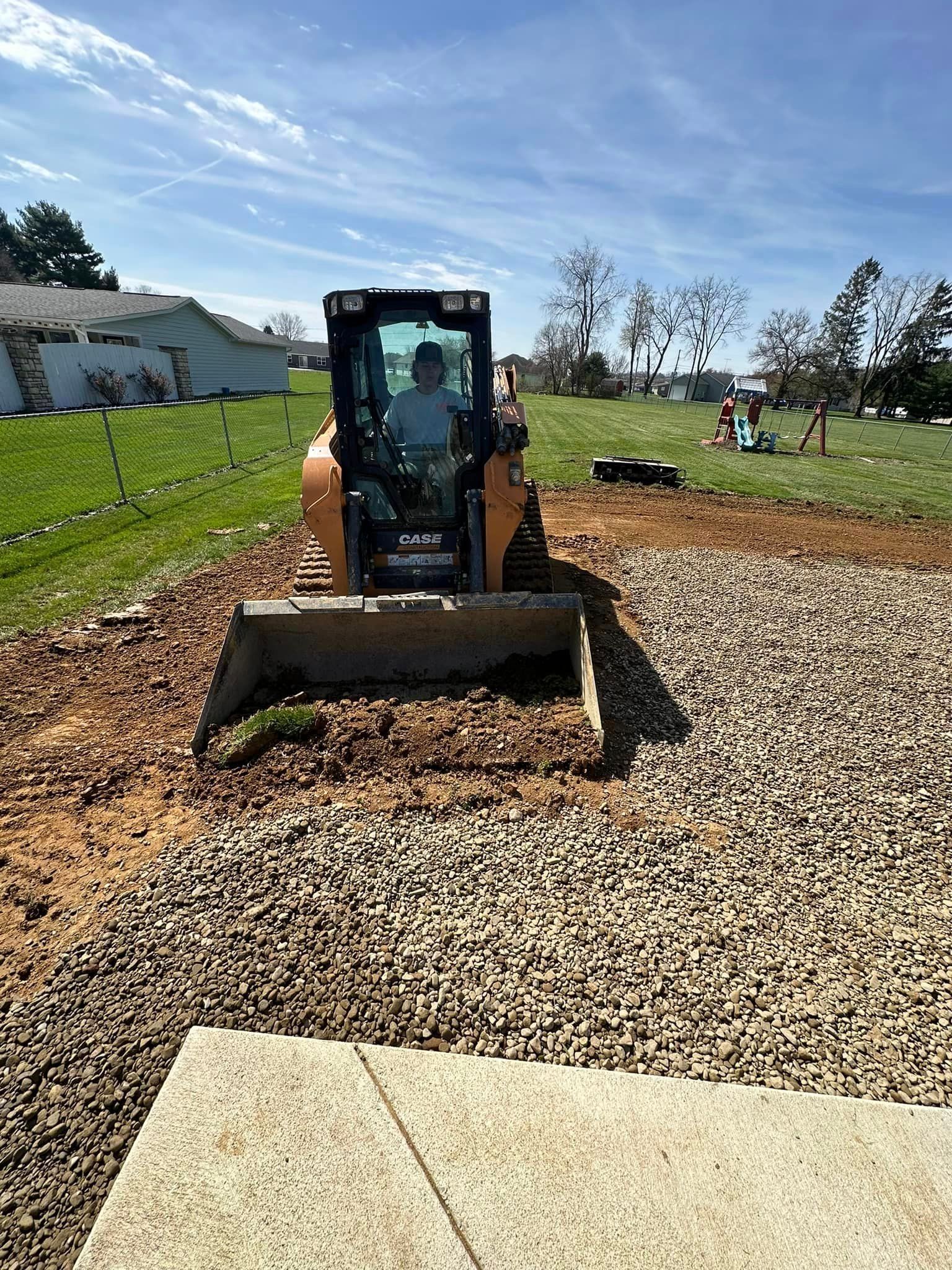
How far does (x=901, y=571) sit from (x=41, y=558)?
11.7 meters

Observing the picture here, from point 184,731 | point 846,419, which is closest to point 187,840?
point 184,731

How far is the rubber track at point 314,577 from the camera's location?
6.26 m

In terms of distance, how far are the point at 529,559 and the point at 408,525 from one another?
153 centimetres

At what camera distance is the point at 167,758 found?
4043 millimetres

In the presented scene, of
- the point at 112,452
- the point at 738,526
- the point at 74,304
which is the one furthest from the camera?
the point at 74,304

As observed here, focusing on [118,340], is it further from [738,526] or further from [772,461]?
[738,526]

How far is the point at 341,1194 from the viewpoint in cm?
198

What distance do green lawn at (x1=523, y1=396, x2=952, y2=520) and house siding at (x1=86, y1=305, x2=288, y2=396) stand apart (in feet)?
54.3

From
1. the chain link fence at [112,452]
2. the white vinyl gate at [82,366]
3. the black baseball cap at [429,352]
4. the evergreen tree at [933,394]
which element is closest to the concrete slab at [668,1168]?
the black baseball cap at [429,352]

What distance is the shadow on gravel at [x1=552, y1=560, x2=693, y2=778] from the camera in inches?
168

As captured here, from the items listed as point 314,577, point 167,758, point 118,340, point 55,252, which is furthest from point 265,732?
point 55,252

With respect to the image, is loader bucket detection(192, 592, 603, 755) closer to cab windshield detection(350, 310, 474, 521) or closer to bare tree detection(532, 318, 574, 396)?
cab windshield detection(350, 310, 474, 521)

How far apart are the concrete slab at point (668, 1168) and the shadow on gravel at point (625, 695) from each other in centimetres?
192

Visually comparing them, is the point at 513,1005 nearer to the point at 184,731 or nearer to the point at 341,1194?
the point at 341,1194
